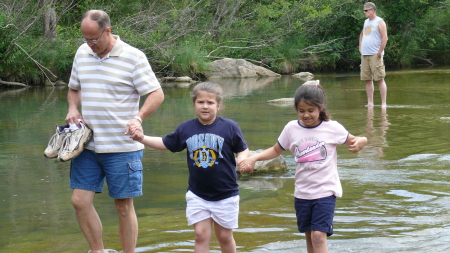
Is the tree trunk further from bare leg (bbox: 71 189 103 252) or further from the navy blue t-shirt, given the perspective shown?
the navy blue t-shirt

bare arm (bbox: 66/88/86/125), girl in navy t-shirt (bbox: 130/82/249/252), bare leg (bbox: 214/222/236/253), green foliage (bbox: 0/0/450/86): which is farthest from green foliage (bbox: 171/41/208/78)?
bare leg (bbox: 214/222/236/253)

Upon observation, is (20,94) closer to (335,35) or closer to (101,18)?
(101,18)

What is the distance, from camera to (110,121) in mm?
4520

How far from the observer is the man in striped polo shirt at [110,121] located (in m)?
4.52

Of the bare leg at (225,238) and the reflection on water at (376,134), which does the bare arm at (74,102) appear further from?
the reflection on water at (376,134)

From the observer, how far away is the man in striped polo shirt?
4.52m

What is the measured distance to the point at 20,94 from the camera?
742 inches

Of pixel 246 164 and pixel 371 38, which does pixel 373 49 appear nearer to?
pixel 371 38

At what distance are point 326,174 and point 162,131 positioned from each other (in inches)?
265

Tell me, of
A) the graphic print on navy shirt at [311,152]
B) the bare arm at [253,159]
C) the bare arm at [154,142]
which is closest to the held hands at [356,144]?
the graphic print on navy shirt at [311,152]

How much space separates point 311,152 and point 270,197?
214 centimetres

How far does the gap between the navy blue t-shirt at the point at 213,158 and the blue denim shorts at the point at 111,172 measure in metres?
0.55

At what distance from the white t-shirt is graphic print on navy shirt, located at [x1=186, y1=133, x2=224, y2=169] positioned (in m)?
9.58

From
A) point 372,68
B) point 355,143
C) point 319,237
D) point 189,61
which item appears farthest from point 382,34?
point 189,61
